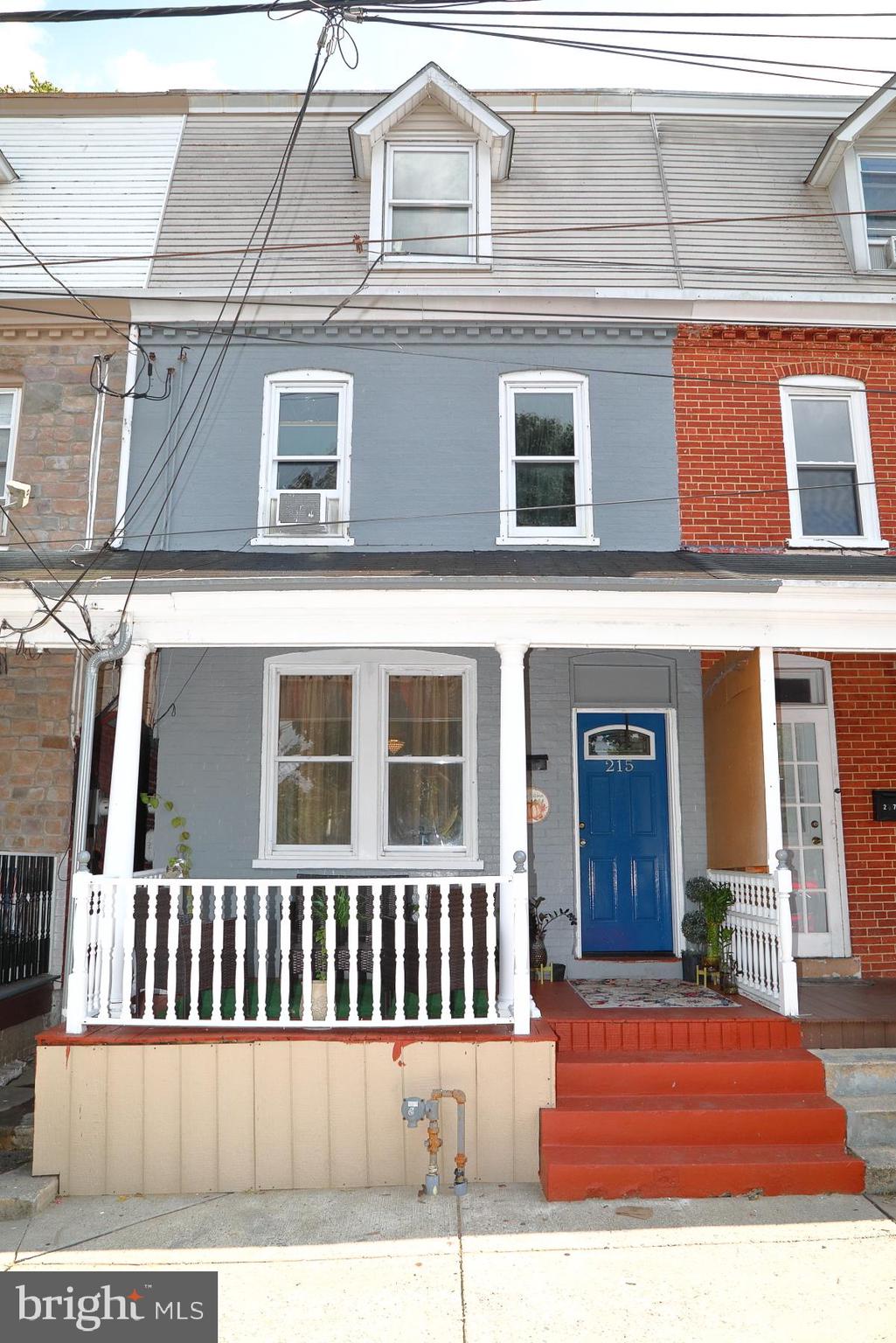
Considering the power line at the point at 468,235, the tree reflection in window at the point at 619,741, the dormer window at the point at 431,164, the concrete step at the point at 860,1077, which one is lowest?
the concrete step at the point at 860,1077

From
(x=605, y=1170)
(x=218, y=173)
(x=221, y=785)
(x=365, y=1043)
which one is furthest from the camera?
(x=218, y=173)

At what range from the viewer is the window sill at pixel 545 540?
876 centimetres

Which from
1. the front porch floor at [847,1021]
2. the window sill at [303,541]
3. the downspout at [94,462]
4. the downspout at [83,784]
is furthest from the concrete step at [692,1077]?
the downspout at [94,462]

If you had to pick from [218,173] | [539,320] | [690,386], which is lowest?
[690,386]

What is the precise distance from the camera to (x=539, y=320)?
9.15 metres

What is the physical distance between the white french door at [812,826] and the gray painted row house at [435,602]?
5cm

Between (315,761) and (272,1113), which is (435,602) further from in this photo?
(272,1113)

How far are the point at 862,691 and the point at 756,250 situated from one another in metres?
4.46

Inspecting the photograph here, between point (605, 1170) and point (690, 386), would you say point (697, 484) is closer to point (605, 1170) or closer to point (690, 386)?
point (690, 386)

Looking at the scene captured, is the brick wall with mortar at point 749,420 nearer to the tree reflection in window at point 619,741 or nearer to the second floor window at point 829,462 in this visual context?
the second floor window at point 829,462

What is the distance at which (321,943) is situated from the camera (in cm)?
666

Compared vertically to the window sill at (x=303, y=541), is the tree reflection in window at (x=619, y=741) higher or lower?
lower

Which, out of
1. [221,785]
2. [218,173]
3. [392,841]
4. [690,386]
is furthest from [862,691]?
[218,173]

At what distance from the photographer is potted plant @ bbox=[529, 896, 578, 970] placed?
26.7 ft
